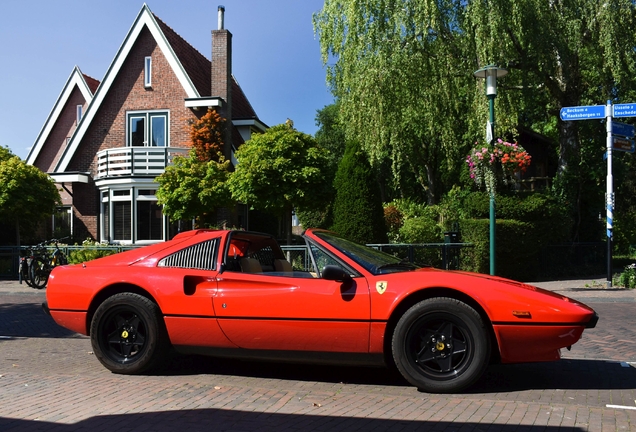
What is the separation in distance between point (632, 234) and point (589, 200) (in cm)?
1082

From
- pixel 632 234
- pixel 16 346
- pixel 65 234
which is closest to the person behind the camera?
pixel 16 346

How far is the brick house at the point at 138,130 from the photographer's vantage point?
22266 millimetres

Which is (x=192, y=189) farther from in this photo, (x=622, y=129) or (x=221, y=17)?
(x=622, y=129)

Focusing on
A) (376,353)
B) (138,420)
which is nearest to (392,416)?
(376,353)

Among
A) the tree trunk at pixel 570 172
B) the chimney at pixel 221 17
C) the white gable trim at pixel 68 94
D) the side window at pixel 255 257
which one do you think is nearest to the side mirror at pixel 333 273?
the side window at pixel 255 257

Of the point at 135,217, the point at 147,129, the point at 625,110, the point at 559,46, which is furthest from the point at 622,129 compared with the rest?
the point at 147,129

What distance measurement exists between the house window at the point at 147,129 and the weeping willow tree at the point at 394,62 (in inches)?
303

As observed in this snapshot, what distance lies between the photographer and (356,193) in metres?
16.8

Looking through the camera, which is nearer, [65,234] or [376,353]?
[376,353]

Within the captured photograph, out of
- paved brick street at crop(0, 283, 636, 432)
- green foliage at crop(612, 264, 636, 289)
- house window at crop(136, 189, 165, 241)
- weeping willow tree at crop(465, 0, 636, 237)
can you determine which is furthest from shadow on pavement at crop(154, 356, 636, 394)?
house window at crop(136, 189, 165, 241)

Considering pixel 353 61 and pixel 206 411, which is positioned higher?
pixel 353 61

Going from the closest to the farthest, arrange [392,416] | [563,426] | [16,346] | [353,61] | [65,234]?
[563,426] < [392,416] < [16,346] < [353,61] < [65,234]

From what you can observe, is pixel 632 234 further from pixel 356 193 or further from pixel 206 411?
pixel 206 411

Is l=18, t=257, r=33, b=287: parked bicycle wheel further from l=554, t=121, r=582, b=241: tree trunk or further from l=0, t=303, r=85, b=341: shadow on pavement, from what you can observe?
l=554, t=121, r=582, b=241: tree trunk
